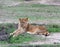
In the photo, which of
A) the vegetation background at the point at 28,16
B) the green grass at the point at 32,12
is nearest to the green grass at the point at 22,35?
the vegetation background at the point at 28,16

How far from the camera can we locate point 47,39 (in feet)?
44.9

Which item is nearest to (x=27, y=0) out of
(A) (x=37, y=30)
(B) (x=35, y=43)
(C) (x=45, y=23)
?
(C) (x=45, y=23)

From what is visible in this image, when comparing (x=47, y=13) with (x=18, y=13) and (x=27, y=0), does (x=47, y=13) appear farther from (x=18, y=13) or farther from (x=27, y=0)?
(x=27, y=0)

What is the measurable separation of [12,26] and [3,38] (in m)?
3.04

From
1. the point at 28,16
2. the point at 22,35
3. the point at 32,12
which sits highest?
the point at 22,35

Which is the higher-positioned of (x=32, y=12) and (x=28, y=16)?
(x=28, y=16)

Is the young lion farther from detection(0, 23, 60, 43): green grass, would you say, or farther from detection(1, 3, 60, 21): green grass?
detection(1, 3, 60, 21): green grass

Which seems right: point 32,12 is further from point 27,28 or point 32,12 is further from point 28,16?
point 27,28

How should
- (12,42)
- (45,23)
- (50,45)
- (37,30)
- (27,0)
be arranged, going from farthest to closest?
(27,0)
(45,23)
(37,30)
(12,42)
(50,45)

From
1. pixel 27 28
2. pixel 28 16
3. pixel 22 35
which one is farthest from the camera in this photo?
pixel 28 16

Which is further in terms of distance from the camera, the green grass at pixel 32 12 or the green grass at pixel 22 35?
the green grass at pixel 32 12

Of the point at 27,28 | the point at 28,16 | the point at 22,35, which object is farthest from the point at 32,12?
the point at 22,35

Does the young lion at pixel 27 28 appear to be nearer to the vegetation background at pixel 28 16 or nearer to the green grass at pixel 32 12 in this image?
the vegetation background at pixel 28 16

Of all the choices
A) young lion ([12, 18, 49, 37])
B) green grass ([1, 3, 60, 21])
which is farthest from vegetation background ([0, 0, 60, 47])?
young lion ([12, 18, 49, 37])
